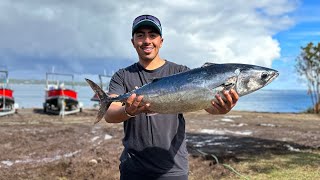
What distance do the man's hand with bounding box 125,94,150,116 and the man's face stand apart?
43 centimetres

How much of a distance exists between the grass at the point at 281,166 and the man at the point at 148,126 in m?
5.09

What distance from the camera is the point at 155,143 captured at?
3352mm

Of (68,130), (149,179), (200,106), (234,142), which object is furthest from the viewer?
(68,130)

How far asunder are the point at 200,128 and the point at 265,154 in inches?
283

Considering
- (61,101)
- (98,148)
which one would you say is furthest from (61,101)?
(98,148)

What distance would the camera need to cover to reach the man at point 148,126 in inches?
132

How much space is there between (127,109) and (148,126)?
0.29 meters

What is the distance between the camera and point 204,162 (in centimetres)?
957

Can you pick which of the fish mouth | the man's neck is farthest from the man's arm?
the fish mouth

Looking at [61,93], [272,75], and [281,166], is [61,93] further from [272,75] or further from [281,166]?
[272,75]

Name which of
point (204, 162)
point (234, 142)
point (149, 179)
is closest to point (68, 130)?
point (234, 142)

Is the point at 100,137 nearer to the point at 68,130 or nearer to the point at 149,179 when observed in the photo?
the point at 68,130

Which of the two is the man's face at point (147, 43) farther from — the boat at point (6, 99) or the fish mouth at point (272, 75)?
the boat at point (6, 99)

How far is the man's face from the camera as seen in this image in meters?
3.45
